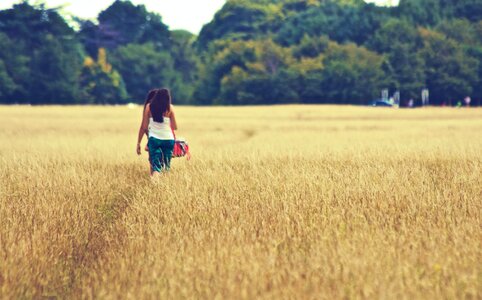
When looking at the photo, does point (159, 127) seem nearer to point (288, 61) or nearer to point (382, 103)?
point (382, 103)

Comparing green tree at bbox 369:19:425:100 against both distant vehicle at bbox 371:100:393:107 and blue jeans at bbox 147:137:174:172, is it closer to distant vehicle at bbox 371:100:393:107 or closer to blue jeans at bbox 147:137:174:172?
distant vehicle at bbox 371:100:393:107

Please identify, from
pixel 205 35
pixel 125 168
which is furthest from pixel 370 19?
pixel 125 168

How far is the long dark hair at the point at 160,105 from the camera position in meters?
10.1

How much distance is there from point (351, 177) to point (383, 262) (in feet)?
14.6

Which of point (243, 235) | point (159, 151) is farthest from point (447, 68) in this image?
point (243, 235)

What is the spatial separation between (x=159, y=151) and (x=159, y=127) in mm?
342

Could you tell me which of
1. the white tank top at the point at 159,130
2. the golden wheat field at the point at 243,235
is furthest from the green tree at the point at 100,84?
the white tank top at the point at 159,130

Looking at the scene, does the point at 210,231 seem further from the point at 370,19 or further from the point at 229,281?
the point at 370,19

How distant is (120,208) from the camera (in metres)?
8.62

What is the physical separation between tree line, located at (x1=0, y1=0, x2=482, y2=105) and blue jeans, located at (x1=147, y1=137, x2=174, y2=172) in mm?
60373

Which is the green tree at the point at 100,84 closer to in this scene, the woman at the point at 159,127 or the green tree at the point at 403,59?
the green tree at the point at 403,59

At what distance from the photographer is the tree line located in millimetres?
70375

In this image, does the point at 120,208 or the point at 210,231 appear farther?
the point at 120,208

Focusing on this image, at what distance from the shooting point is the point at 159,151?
10.4 meters
